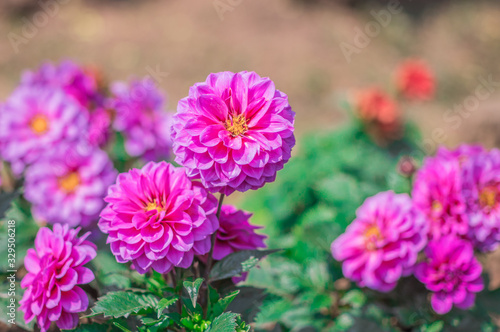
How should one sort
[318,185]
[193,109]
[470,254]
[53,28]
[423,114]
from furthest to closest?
[53,28]
[423,114]
[318,185]
[470,254]
[193,109]

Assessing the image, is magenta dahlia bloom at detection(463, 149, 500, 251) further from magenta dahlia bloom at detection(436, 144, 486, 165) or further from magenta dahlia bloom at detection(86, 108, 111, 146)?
magenta dahlia bloom at detection(86, 108, 111, 146)

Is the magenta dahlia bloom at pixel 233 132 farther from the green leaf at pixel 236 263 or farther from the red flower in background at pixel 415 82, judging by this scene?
the red flower in background at pixel 415 82

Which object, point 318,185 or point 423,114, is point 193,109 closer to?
point 318,185

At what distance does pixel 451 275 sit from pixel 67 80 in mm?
1581

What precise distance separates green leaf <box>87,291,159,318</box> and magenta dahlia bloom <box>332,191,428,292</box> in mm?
727

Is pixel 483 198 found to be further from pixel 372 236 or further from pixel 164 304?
pixel 164 304

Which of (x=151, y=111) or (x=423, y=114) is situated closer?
(x=151, y=111)

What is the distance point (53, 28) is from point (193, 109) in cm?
461

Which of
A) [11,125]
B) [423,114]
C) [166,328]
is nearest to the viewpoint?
[166,328]

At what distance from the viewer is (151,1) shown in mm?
5293

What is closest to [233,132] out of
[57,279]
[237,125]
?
[237,125]

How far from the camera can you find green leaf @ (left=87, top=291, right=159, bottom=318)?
0.98m

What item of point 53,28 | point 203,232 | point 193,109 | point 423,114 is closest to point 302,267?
point 203,232

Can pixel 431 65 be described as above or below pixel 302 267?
below
